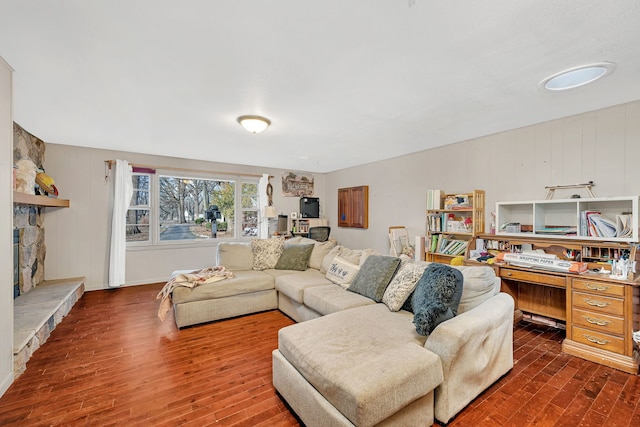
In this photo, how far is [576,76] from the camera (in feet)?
6.87

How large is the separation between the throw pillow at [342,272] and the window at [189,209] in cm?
316

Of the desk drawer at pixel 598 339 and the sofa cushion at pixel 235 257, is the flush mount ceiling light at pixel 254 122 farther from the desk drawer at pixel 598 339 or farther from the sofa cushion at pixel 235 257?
the desk drawer at pixel 598 339

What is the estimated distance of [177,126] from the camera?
3.32 m

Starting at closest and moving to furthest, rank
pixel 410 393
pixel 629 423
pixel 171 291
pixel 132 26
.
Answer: pixel 410 393, pixel 132 26, pixel 629 423, pixel 171 291

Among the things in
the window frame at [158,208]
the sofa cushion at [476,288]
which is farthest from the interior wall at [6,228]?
the sofa cushion at [476,288]

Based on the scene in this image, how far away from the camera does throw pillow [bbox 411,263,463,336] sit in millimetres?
1709

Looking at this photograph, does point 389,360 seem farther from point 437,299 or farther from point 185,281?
point 185,281

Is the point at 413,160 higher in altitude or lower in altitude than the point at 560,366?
higher

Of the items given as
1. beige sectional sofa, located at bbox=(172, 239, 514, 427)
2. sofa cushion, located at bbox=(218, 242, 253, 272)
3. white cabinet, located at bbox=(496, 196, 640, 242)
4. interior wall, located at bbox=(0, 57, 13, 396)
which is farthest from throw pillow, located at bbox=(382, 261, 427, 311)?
interior wall, located at bbox=(0, 57, 13, 396)

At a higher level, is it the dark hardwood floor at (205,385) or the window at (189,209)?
the window at (189,209)

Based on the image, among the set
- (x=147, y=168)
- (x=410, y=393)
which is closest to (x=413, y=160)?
(x=410, y=393)

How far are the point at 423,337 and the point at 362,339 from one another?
42 cm

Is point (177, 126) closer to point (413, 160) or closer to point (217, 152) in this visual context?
point (217, 152)

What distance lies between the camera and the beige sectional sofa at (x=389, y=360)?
52.9 inches
